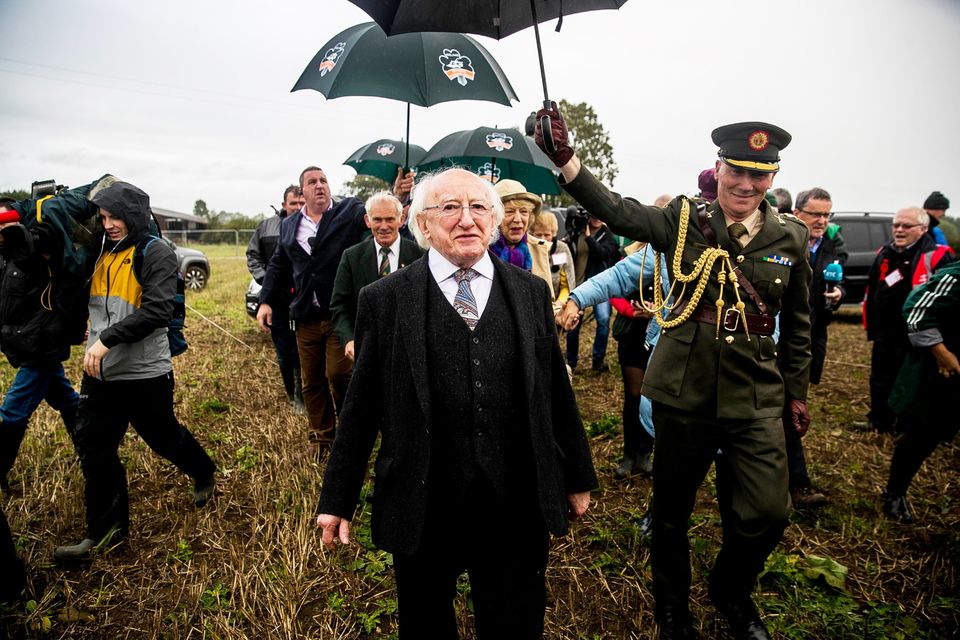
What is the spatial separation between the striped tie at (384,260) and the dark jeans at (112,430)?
155 cm

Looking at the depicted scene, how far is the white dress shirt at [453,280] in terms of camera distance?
1888mm

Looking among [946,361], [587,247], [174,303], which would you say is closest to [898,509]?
[946,361]

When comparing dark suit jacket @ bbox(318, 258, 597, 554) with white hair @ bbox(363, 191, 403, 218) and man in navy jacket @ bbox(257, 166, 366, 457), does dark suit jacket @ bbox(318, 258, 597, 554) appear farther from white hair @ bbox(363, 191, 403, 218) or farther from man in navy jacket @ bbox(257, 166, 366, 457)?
man in navy jacket @ bbox(257, 166, 366, 457)

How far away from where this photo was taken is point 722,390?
96.4 inches

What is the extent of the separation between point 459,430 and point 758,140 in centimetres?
180

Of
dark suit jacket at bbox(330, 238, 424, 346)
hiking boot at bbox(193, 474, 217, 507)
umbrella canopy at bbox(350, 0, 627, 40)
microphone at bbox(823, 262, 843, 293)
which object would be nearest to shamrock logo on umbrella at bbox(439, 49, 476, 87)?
dark suit jacket at bbox(330, 238, 424, 346)

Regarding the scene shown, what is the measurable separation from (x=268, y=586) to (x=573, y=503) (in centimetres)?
188

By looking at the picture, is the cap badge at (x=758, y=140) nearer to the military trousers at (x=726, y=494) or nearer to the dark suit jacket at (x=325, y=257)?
the military trousers at (x=726, y=494)

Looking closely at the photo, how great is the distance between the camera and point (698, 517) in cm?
367

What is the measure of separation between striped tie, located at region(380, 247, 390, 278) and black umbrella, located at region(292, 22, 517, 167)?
45.5 inches

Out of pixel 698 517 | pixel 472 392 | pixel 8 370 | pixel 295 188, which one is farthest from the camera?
pixel 8 370

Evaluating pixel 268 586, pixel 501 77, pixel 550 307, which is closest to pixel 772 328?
pixel 550 307

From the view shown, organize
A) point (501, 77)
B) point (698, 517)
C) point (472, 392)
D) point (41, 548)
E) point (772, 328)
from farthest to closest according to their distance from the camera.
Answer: point (501, 77), point (698, 517), point (41, 548), point (772, 328), point (472, 392)

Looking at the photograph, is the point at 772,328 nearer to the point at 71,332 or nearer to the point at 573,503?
the point at 573,503
